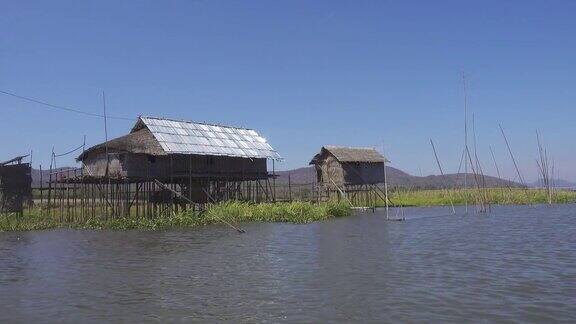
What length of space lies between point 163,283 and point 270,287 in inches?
97.6

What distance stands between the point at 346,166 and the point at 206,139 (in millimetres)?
12365

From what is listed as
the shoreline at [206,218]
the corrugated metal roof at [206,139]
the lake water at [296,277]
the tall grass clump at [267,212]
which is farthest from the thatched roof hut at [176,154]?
the lake water at [296,277]

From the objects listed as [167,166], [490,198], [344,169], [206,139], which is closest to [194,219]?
[167,166]

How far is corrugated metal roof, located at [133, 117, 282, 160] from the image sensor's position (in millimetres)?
29766

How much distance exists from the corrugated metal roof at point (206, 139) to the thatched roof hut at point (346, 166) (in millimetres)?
5522

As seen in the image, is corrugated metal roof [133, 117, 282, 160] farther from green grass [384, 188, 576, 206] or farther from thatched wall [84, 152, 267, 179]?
green grass [384, 188, 576, 206]

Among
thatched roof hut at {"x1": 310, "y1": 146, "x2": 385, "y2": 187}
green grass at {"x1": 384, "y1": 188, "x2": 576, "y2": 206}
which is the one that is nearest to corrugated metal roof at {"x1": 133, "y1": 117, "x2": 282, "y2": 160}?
thatched roof hut at {"x1": 310, "y1": 146, "x2": 385, "y2": 187}

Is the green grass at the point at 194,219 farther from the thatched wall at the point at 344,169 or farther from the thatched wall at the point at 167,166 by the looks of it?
the thatched wall at the point at 344,169

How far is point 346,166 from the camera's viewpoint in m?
40.4

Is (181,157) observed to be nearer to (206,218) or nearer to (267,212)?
(206,218)

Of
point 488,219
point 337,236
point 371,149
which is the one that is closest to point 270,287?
point 337,236

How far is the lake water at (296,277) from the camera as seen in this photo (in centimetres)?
906

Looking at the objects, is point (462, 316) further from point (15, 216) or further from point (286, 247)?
point (15, 216)

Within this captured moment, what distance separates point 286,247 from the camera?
57.7 ft
